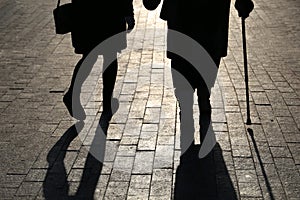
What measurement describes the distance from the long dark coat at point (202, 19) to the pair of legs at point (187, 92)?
224 millimetres

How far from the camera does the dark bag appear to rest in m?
5.07

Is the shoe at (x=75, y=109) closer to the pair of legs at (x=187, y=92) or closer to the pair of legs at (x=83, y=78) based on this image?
the pair of legs at (x=83, y=78)

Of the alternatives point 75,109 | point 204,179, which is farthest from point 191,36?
point 75,109

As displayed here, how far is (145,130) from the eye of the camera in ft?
17.8

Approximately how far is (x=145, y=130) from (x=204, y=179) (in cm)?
118

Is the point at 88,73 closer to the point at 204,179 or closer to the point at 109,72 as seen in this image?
the point at 109,72

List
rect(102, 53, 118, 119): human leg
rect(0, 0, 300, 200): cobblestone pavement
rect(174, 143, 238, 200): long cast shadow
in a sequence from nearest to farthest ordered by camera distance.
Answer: rect(174, 143, 238, 200): long cast shadow, rect(0, 0, 300, 200): cobblestone pavement, rect(102, 53, 118, 119): human leg

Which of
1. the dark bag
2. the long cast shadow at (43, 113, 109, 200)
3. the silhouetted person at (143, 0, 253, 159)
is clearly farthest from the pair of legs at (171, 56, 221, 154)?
the dark bag

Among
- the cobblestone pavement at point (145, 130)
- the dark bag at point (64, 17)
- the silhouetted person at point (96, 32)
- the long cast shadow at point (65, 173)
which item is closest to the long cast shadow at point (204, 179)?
the cobblestone pavement at point (145, 130)

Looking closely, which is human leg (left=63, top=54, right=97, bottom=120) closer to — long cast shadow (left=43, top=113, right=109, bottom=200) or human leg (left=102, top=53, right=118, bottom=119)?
human leg (left=102, top=53, right=118, bottom=119)

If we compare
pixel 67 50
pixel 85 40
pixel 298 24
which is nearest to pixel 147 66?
pixel 67 50

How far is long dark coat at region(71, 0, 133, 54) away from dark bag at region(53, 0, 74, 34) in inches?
2.4

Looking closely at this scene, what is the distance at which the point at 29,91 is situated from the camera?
6.50 m

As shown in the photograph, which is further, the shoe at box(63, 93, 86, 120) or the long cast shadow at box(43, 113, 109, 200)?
the shoe at box(63, 93, 86, 120)
